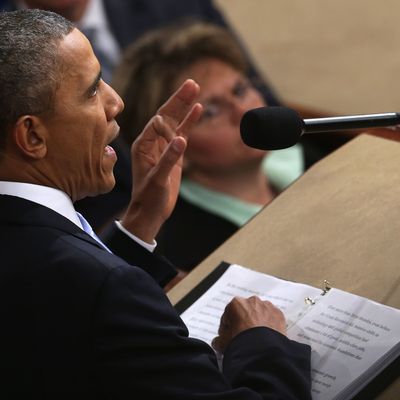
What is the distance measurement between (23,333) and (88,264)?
0.09 meters

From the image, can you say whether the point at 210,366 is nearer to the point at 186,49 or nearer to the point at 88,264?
the point at 88,264

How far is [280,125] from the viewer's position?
986 millimetres

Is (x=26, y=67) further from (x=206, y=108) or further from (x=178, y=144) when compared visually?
(x=206, y=108)

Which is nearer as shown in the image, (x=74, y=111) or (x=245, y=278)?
(x=74, y=111)

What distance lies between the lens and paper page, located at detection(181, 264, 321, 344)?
3.76 feet

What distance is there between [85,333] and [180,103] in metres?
0.46

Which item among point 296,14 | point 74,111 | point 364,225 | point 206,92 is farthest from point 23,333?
point 296,14

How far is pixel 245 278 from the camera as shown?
4.00ft

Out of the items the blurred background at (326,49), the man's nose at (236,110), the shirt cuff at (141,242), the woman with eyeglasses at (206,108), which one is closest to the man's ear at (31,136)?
the shirt cuff at (141,242)

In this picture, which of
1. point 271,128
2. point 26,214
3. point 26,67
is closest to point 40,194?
point 26,214

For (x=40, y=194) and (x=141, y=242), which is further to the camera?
(x=141, y=242)

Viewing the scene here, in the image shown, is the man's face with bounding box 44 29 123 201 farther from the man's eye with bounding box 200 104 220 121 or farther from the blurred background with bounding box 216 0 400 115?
the blurred background with bounding box 216 0 400 115

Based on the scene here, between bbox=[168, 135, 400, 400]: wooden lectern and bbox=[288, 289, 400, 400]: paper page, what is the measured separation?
3 cm

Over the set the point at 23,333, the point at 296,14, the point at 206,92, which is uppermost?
the point at 23,333
